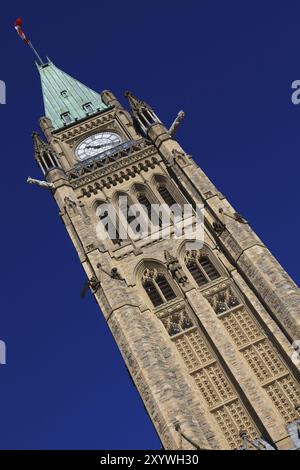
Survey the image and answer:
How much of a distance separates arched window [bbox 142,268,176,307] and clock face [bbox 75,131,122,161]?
1227 centimetres

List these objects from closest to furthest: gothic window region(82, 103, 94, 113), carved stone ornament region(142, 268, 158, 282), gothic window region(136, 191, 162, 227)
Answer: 1. carved stone ornament region(142, 268, 158, 282)
2. gothic window region(136, 191, 162, 227)
3. gothic window region(82, 103, 94, 113)

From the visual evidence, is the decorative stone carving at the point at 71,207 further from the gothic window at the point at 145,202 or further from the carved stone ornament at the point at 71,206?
the gothic window at the point at 145,202

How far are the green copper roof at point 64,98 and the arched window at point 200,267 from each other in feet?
60.9

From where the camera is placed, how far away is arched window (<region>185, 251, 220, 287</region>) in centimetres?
3189

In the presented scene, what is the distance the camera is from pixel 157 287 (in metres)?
32.2

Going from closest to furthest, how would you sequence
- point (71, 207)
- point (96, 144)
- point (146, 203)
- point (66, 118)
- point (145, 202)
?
point (71, 207) → point (146, 203) → point (145, 202) → point (96, 144) → point (66, 118)

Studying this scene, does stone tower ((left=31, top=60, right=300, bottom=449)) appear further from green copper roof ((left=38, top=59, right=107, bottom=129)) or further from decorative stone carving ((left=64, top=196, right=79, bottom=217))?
green copper roof ((left=38, top=59, right=107, bottom=129))

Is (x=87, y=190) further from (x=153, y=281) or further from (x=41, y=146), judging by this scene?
(x=153, y=281)

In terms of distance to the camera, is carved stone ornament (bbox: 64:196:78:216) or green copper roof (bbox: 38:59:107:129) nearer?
carved stone ornament (bbox: 64:196:78:216)

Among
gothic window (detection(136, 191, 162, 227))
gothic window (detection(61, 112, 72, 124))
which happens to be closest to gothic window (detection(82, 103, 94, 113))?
gothic window (detection(61, 112, 72, 124))

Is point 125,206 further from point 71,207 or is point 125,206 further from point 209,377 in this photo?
point 209,377

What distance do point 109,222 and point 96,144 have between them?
29.2 feet

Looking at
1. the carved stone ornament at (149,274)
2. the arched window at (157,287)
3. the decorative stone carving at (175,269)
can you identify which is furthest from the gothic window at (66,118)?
the decorative stone carving at (175,269)

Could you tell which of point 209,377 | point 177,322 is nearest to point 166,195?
point 177,322
